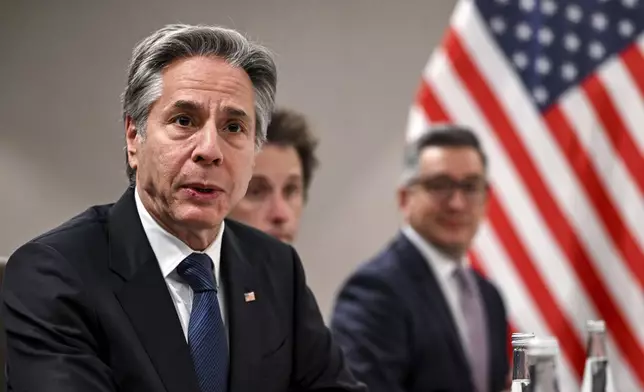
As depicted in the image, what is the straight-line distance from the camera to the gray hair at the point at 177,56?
168cm

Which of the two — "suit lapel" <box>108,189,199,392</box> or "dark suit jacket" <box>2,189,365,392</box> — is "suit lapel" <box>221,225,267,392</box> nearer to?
"dark suit jacket" <box>2,189,365,392</box>

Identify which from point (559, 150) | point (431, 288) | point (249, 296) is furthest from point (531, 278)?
point (249, 296)

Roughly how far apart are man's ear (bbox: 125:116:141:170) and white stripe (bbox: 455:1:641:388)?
105 inches

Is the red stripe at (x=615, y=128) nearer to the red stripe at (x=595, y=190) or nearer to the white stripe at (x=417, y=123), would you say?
the red stripe at (x=595, y=190)

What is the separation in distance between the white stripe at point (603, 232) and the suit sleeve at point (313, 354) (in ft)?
7.87

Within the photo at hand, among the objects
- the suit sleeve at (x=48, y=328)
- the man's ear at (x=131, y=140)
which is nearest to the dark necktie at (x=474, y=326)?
the man's ear at (x=131, y=140)

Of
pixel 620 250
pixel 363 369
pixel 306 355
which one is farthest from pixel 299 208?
pixel 620 250

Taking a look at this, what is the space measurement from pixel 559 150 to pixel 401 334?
1.42 metres

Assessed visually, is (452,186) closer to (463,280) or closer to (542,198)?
(463,280)

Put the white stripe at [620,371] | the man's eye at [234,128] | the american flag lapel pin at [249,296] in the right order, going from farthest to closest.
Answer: the white stripe at [620,371] → the american flag lapel pin at [249,296] → the man's eye at [234,128]

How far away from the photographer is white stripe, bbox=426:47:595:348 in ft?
13.5

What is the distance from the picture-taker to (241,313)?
69.6 inches

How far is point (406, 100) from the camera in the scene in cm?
516

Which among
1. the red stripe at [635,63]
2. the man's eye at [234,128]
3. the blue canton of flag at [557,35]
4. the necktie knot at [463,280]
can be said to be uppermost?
the blue canton of flag at [557,35]
